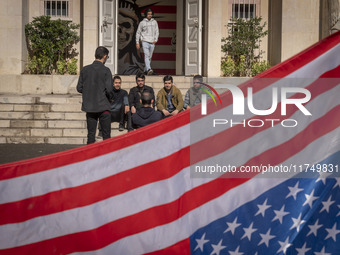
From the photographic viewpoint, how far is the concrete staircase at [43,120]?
12414 mm

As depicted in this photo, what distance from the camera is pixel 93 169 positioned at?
3.04 m

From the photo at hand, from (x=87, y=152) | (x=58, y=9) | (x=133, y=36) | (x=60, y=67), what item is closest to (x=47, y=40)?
(x=60, y=67)

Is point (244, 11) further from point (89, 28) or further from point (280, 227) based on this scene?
point (280, 227)

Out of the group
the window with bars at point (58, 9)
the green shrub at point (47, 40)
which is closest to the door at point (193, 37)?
the green shrub at point (47, 40)

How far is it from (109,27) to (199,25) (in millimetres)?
2646

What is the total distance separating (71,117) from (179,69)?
6.95 meters

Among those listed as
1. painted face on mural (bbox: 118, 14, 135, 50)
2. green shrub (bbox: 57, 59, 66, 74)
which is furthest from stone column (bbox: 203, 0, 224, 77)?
painted face on mural (bbox: 118, 14, 135, 50)

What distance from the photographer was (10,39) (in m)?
16.5

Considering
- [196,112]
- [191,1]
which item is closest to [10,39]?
[191,1]

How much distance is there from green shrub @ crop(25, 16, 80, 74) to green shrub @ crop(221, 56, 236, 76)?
14.3 ft

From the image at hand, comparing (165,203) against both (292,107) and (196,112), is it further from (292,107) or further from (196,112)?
(292,107)

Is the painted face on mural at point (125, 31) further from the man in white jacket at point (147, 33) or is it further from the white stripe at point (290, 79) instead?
the white stripe at point (290, 79)

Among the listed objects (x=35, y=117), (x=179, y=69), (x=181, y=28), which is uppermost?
(x=181, y=28)

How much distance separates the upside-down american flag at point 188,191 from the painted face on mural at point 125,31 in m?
19.4
